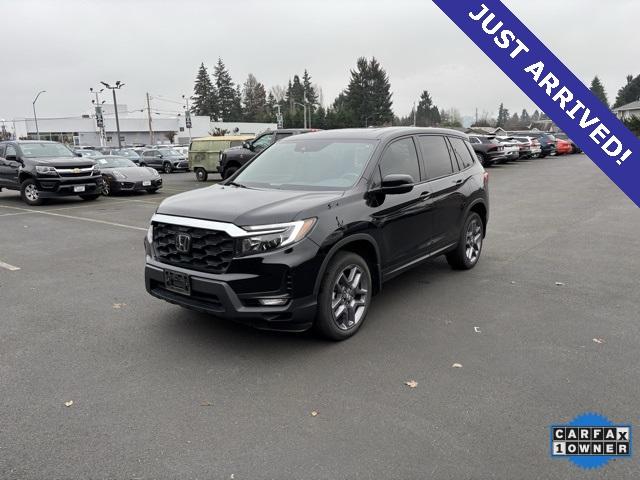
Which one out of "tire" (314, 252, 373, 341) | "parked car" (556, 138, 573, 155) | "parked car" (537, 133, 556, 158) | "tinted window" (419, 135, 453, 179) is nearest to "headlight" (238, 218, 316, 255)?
"tire" (314, 252, 373, 341)

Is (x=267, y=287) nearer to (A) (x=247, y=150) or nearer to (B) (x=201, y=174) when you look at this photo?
(A) (x=247, y=150)

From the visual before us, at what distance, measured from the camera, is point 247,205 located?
433 cm

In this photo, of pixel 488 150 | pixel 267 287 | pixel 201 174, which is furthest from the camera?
pixel 488 150

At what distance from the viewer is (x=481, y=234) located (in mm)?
7109

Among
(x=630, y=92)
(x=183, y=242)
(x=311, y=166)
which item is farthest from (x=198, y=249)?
(x=630, y=92)

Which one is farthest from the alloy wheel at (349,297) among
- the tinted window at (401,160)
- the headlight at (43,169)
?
the headlight at (43,169)

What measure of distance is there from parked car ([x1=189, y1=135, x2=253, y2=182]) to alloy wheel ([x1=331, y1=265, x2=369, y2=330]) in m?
16.9

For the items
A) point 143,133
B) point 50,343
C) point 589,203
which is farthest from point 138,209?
point 143,133

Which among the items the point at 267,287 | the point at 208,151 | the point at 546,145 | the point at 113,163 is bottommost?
the point at 267,287

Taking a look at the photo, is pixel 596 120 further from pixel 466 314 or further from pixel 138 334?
pixel 138 334

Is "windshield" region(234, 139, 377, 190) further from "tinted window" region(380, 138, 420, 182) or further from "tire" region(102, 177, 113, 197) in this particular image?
"tire" region(102, 177, 113, 197)

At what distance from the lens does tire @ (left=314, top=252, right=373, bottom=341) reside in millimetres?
4266

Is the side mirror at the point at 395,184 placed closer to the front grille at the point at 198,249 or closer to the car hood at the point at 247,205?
the car hood at the point at 247,205

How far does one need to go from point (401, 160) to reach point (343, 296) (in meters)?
1.74
